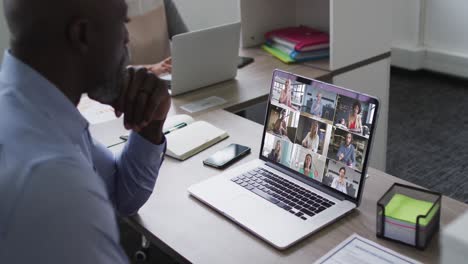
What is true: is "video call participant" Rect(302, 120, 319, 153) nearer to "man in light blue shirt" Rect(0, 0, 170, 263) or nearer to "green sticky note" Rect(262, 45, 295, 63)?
"man in light blue shirt" Rect(0, 0, 170, 263)

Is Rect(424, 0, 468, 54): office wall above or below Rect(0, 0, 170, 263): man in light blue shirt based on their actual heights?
below

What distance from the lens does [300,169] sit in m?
1.32

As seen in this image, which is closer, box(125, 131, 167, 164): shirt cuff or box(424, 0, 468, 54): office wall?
box(125, 131, 167, 164): shirt cuff

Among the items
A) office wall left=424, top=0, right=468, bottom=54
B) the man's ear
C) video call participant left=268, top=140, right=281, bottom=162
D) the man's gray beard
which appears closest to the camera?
the man's ear

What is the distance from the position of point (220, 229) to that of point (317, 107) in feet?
1.26

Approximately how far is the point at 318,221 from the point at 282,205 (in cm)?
10

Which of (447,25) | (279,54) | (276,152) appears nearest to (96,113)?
(276,152)

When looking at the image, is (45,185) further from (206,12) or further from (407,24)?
(407,24)

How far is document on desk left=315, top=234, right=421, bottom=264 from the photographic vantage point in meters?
1.04

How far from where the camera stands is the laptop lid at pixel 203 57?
6.27ft

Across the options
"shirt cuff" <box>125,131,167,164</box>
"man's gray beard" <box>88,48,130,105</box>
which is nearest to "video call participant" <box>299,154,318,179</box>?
"shirt cuff" <box>125,131,167,164</box>

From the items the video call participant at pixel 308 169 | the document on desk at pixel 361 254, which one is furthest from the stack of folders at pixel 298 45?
the document on desk at pixel 361 254

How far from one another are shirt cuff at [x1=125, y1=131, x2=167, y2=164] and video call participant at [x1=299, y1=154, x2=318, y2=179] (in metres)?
0.37

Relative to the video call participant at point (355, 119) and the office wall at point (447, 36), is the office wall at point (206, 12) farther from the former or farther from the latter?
the video call participant at point (355, 119)
